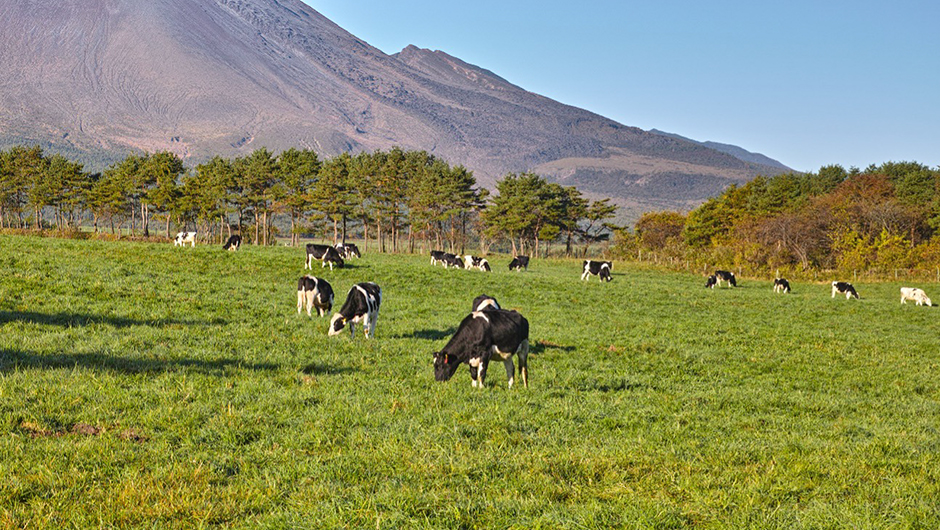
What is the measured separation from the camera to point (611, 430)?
8156 millimetres

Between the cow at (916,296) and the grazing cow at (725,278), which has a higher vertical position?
the grazing cow at (725,278)

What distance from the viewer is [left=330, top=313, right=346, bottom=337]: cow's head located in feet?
46.8

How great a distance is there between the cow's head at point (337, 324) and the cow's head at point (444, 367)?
15.2 ft

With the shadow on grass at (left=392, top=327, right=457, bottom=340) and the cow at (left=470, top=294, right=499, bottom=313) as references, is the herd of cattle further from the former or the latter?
the shadow on grass at (left=392, top=327, right=457, bottom=340)

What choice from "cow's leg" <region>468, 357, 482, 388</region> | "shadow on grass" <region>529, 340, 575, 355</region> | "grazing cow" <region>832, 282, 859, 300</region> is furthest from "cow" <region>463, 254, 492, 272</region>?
"cow's leg" <region>468, 357, 482, 388</region>

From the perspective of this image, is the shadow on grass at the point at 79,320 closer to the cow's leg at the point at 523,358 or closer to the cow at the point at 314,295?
the cow at the point at 314,295

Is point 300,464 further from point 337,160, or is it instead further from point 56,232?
point 337,160

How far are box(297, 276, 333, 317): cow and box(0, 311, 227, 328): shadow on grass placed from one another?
3135 millimetres

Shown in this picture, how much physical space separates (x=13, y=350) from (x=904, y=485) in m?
13.0

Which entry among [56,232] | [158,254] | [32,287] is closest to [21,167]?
[56,232]

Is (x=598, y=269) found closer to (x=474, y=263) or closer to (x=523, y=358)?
(x=474, y=263)

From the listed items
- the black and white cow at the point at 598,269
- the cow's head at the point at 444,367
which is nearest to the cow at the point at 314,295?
the cow's head at the point at 444,367

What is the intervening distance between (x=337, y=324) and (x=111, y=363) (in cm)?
531

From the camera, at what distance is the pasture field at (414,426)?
521 centimetres
